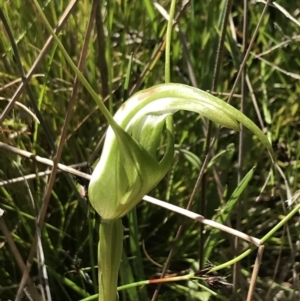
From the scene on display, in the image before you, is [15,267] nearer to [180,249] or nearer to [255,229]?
[180,249]

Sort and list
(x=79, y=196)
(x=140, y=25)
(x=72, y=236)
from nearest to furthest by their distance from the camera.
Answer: (x=79, y=196) → (x=72, y=236) → (x=140, y=25)

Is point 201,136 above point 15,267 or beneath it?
above

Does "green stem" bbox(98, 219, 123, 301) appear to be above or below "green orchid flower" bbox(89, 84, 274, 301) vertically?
below

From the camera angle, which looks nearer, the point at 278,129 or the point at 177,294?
the point at 177,294

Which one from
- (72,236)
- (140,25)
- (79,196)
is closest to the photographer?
(79,196)

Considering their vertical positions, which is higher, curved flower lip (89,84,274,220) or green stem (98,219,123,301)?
curved flower lip (89,84,274,220)

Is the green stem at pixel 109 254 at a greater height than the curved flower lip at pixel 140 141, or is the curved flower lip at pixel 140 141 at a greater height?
the curved flower lip at pixel 140 141

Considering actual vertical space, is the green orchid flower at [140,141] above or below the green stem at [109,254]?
above

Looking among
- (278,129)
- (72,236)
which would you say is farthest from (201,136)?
(72,236)
